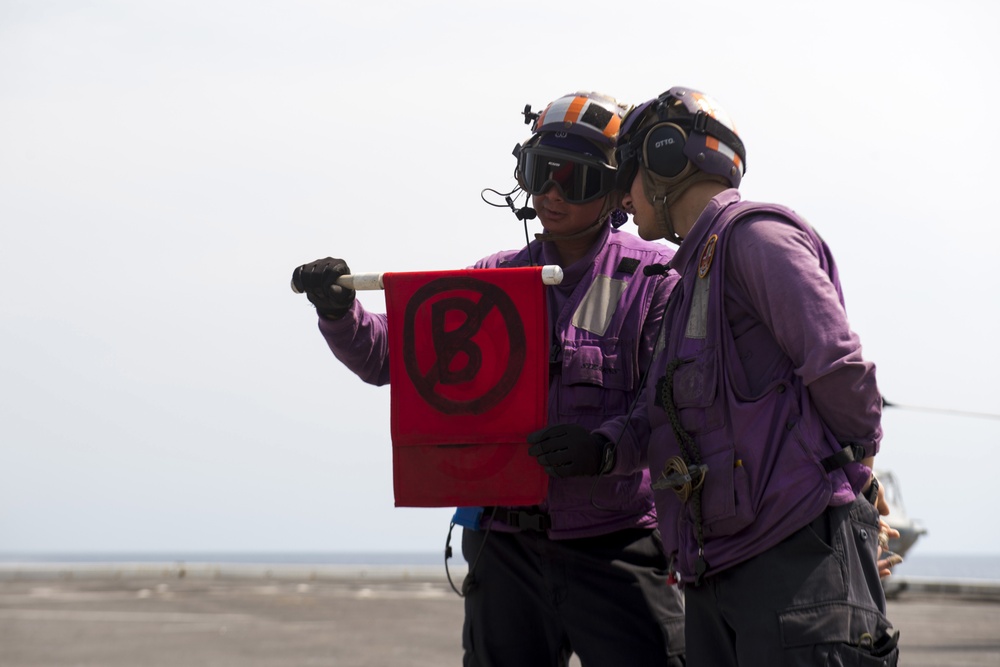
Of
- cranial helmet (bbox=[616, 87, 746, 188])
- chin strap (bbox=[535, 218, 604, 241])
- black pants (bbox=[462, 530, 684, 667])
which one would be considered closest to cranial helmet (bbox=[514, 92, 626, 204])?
chin strap (bbox=[535, 218, 604, 241])

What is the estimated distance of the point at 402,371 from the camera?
4.26m

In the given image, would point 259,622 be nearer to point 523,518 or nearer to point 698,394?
point 523,518

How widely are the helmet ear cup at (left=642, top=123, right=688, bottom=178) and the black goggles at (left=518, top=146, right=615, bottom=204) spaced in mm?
A: 659

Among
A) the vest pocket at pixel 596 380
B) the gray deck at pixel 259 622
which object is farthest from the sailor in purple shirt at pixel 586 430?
the gray deck at pixel 259 622

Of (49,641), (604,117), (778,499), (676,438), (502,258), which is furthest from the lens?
(49,641)

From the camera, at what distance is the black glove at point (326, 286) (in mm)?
4242

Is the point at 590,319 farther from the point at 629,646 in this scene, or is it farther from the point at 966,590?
the point at 966,590

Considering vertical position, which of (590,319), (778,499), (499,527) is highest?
(590,319)

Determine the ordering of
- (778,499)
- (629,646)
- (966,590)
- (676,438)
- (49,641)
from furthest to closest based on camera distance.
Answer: (966,590), (49,641), (629,646), (676,438), (778,499)

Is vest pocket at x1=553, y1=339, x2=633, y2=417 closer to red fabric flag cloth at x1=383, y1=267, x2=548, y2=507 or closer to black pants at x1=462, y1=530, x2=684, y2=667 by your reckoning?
red fabric flag cloth at x1=383, y1=267, x2=548, y2=507

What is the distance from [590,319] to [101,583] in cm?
2003

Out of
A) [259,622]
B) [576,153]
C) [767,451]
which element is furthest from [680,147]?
[259,622]

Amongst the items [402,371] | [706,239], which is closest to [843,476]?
[706,239]

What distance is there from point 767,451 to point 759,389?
7.4 inches
